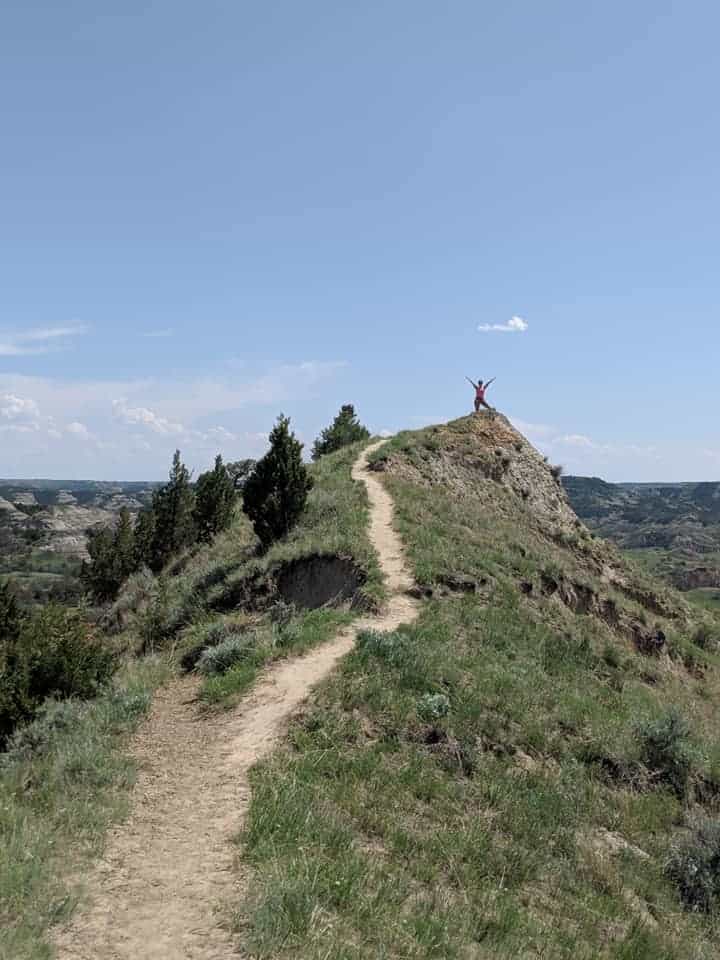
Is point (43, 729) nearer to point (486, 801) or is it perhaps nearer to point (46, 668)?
point (46, 668)

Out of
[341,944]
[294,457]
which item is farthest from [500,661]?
[294,457]

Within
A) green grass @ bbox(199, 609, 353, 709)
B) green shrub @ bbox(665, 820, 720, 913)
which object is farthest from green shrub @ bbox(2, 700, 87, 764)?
green shrub @ bbox(665, 820, 720, 913)

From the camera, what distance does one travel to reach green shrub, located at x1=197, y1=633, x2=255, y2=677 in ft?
39.3

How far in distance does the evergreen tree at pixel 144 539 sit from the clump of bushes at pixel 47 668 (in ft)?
85.5

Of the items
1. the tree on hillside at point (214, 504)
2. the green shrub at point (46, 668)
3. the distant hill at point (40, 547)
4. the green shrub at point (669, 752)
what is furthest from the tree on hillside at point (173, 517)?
the distant hill at point (40, 547)

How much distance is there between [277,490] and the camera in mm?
20719

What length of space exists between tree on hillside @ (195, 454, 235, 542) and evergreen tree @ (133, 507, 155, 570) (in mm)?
7493

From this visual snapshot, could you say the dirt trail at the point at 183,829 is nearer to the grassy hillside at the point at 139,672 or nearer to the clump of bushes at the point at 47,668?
the grassy hillside at the point at 139,672

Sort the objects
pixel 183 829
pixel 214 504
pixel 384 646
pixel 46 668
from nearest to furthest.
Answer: pixel 183 829 < pixel 46 668 < pixel 384 646 < pixel 214 504

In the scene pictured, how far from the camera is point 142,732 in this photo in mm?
9391

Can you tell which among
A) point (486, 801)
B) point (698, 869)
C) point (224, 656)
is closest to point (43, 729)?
point (224, 656)

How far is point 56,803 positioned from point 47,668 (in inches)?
148

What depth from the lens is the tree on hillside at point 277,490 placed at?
20.6 meters

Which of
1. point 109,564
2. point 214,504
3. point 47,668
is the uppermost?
point 214,504
